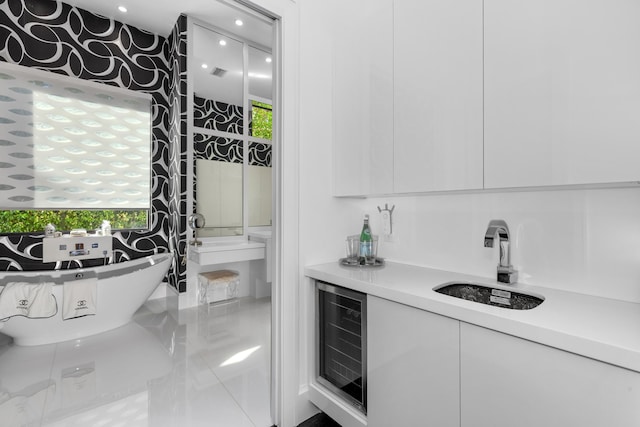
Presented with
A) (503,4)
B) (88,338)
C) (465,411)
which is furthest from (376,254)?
(88,338)

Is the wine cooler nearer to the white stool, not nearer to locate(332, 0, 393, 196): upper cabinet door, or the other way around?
locate(332, 0, 393, 196): upper cabinet door

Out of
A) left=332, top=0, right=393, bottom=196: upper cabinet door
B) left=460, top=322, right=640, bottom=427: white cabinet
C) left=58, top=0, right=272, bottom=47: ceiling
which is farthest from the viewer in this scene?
left=58, top=0, right=272, bottom=47: ceiling

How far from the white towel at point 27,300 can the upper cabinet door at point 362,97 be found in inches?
102

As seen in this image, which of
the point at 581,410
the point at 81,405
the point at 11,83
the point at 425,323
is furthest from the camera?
the point at 11,83

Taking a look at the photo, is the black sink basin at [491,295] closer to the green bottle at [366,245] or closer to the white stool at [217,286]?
the green bottle at [366,245]

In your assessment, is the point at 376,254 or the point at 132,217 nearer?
the point at 376,254

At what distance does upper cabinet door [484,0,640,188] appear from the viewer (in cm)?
97

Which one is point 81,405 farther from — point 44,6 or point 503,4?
point 44,6

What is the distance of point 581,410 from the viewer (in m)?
0.86

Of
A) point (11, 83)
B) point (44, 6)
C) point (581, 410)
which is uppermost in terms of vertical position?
point (44, 6)

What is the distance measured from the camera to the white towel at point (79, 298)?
258cm

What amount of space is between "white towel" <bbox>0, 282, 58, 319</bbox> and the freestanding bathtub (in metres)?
0.07

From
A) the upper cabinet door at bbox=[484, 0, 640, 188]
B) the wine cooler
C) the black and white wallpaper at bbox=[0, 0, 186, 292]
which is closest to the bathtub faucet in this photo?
the upper cabinet door at bbox=[484, 0, 640, 188]

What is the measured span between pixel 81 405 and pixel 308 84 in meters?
2.44
